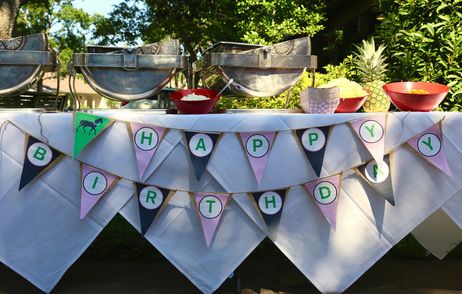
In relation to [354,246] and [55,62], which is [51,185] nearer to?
[55,62]

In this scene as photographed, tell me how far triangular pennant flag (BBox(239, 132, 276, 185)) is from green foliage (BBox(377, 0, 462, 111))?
2067mm

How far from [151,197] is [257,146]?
27.4 inches

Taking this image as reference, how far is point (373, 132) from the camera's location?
116 inches

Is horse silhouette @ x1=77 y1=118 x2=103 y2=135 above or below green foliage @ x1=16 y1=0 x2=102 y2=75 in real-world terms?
below

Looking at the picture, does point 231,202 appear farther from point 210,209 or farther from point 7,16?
point 7,16

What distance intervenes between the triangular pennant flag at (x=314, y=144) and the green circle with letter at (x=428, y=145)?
573 millimetres

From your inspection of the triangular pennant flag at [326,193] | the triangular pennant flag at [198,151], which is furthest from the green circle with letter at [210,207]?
the triangular pennant flag at [326,193]

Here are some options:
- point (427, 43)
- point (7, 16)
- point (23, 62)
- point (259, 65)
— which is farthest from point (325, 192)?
point (7, 16)

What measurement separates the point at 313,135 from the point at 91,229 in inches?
57.0

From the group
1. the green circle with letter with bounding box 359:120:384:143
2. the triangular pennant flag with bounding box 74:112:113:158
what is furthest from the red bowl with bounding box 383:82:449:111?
the triangular pennant flag with bounding box 74:112:113:158

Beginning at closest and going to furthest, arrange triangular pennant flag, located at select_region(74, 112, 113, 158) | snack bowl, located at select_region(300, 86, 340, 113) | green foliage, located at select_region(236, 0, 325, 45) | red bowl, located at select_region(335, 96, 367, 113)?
1. triangular pennant flag, located at select_region(74, 112, 113, 158)
2. snack bowl, located at select_region(300, 86, 340, 113)
3. red bowl, located at select_region(335, 96, 367, 113)
4. green foliage, located at select_region(236, 0, 325, 45)

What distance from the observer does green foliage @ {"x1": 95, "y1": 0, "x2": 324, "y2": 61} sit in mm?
8828

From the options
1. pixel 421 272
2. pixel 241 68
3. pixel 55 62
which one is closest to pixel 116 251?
pixel 55 62

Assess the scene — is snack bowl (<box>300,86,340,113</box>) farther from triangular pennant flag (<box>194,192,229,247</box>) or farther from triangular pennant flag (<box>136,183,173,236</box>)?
triangular pennant flag (<box>136,183,173,236</box>)
